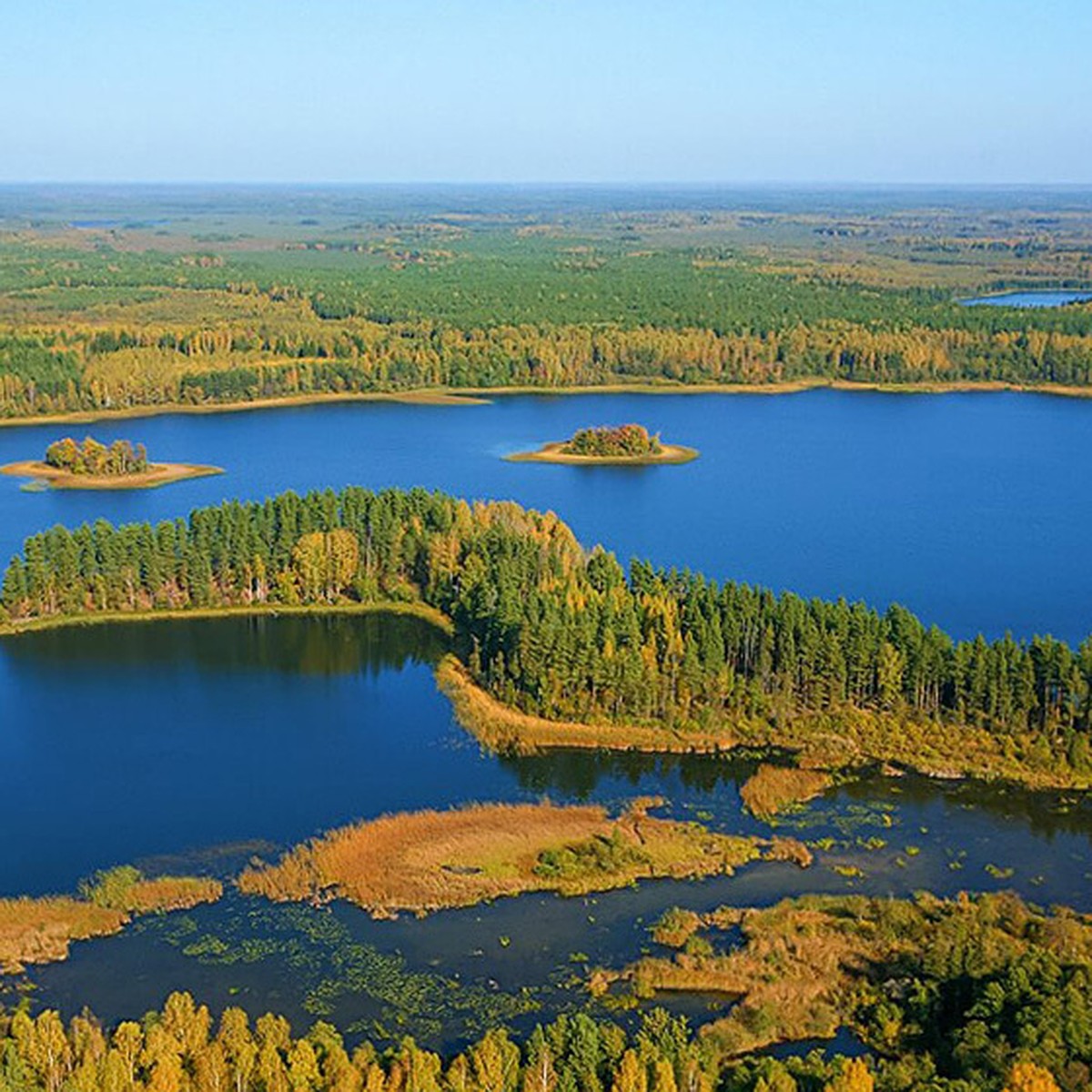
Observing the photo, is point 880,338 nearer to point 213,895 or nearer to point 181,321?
point 181,321

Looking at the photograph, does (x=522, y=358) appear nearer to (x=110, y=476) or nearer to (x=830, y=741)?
(x=110, y=476)

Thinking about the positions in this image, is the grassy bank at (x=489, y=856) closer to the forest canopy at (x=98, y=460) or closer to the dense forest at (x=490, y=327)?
the forest canopy at (x=98, y=460)

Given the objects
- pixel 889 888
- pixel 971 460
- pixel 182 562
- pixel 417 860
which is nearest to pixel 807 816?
pixel 889 888

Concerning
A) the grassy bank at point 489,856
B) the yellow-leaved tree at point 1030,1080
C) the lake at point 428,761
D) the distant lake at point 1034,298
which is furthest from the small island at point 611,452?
the distant lake at point 1034,298

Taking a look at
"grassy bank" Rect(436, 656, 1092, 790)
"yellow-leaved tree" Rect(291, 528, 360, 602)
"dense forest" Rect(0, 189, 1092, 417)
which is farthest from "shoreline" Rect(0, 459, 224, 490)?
"grassy bank" Rect(436, 656, 1092, 790)

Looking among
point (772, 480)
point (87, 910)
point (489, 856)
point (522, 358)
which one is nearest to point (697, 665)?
point (489, 856)

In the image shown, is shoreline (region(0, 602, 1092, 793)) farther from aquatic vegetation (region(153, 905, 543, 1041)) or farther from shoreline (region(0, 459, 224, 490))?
shoreline (region(0, 459, 224, 490))
